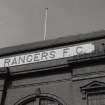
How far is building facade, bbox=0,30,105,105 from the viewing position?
71.8ft

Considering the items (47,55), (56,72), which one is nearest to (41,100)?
(56,72)

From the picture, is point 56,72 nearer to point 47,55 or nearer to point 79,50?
point 47,55

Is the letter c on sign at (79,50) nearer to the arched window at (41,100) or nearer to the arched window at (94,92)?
the arched window at (94,92)

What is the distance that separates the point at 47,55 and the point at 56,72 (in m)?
2.06

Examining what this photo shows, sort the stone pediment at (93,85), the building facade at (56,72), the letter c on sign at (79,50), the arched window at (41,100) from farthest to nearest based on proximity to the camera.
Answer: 1. the letter c on sign at (79,50)
2. the arched window at (41,100)
3. the building facade at (56,72)
4. the stone pediment at (93,85)

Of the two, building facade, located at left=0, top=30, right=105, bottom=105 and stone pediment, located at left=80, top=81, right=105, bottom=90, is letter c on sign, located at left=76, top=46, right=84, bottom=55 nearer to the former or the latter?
building facade, located at left=0, top=30, right=105, bottom=105

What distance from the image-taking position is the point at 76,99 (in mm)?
21656

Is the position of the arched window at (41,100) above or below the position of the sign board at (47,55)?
below

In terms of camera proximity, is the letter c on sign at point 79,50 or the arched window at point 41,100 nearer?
the arched window at point 41,100

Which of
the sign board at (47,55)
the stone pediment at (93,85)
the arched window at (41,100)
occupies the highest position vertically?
the sign board at (47,55)

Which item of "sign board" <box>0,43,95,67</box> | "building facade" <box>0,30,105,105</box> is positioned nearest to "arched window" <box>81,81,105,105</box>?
"building facade" <box>0,30,105,105</box>

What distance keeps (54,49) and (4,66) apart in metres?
4.64

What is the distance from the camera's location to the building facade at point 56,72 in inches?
862

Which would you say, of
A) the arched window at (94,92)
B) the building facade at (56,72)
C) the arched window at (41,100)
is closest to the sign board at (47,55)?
the building facade at (56,72)
